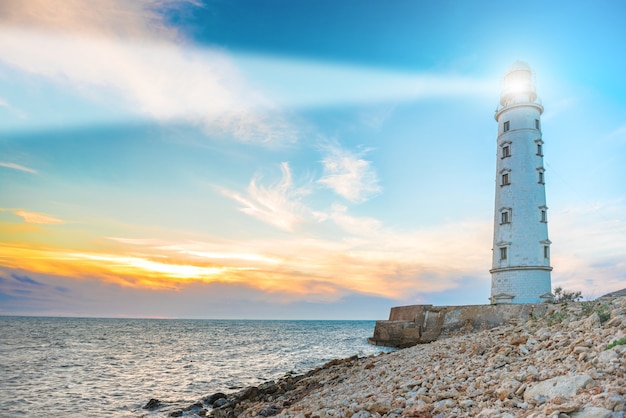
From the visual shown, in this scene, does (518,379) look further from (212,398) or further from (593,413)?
(212,398)

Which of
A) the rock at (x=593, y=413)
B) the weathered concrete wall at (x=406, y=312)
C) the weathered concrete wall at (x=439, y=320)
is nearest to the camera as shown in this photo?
the rock at (x=593, y=413)

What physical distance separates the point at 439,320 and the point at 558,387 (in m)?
25.2

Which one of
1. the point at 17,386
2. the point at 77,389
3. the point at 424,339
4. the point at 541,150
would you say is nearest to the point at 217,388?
the point at 77,389

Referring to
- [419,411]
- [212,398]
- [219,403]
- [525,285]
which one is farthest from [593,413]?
[525,285]

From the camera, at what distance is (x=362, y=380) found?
46.2 feet

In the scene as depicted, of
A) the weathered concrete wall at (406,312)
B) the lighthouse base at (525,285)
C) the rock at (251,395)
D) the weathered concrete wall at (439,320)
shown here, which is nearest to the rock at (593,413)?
the rock at (251,395)

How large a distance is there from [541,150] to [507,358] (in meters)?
25.4

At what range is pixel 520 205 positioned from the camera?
29.1 metres

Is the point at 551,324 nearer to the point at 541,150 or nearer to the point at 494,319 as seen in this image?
the point at 494,319

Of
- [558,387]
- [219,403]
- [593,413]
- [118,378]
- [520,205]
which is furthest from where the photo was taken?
[520,205]

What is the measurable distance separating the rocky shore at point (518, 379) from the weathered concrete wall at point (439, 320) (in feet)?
34.7

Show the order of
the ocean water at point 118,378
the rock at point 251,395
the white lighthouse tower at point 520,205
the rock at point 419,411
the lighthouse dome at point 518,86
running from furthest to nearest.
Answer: the lighthouse dome at point 518,86
the white lighthouse tower at point 520,205
the ocean water at point 118,378
the rock at point 251,395
the rock at point 419,411

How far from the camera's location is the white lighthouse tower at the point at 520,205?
2817cm

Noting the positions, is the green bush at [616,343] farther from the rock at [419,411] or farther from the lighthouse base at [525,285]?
the lighthouse base at [525,285]
